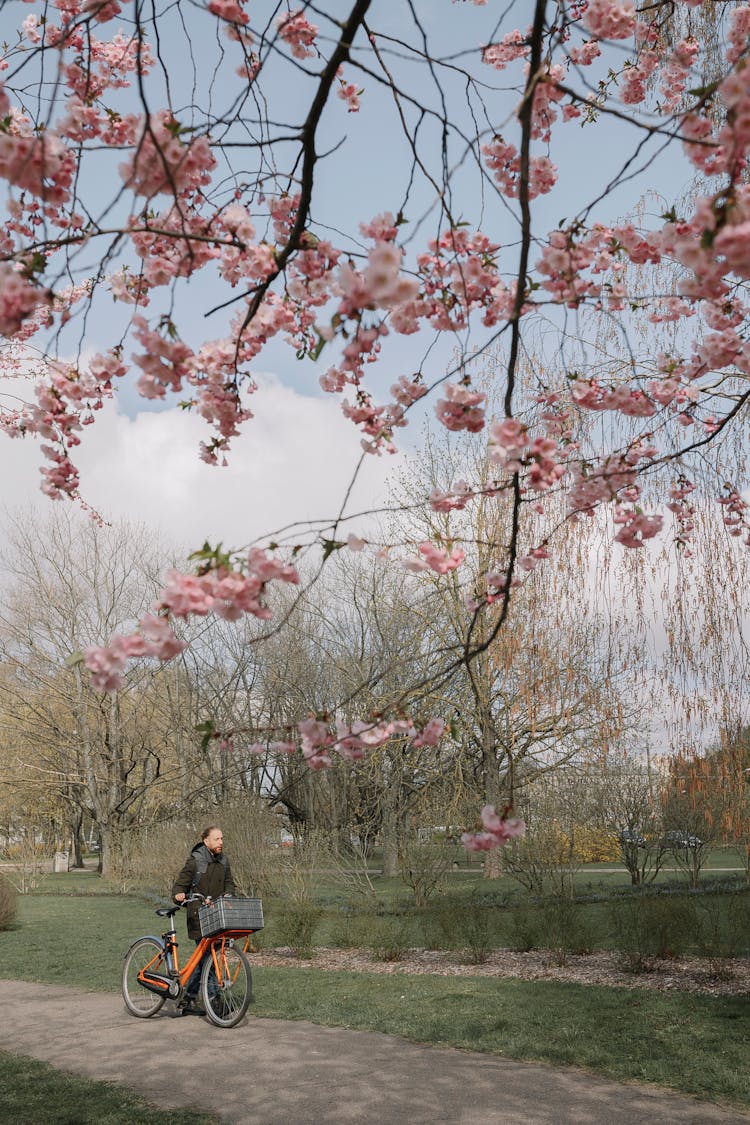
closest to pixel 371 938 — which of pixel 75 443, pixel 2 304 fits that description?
pixel 75 443

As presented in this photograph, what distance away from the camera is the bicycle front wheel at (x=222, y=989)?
7.13 meters

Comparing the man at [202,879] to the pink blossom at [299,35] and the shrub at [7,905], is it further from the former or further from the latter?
the shrub at [7,905]

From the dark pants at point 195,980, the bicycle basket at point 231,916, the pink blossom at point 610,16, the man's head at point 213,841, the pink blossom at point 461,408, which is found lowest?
the dark pants at point 195,980

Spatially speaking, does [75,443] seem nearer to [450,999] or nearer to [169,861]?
[450,999]

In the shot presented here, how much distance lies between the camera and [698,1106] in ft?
16.2

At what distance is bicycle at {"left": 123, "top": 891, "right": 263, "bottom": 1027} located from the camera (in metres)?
7.14

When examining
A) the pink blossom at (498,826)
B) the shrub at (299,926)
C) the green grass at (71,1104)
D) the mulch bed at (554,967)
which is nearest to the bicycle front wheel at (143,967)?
the green grass at (71,1104)

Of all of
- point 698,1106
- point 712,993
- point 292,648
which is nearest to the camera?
point 698,1106

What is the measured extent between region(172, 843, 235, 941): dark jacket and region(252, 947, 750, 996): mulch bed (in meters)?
3.07

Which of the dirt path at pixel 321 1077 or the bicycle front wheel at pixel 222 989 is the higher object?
the bicycle front wheel at pixel 222 989

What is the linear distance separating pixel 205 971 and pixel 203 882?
695 millimetres

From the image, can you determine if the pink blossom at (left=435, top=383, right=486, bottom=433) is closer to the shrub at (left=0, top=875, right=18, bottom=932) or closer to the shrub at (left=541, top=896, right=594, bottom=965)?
the shrub at (left=541, top=896, right=594, bottom=965)

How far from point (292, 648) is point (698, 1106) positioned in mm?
21719

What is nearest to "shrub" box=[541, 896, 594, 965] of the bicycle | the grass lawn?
the grass lawn
